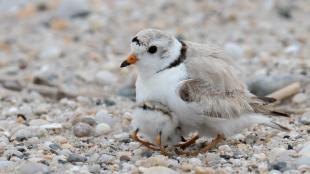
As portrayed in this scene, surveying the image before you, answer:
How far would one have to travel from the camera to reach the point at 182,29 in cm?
974

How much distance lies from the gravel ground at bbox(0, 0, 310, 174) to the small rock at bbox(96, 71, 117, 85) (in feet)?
0.04

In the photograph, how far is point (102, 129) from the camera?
5.86 meters

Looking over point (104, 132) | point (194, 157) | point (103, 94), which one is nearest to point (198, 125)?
point (194, 157)

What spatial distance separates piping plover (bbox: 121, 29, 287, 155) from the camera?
501 cm

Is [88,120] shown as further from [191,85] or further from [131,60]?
[191,85]

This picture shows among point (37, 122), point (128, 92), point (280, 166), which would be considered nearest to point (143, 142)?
point (280, 166)

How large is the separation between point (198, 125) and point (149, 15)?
529 cm

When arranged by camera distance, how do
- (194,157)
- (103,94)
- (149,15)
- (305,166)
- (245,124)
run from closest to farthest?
(305,166) < (194,157) < (245,124) < (103,94) < (149,15)

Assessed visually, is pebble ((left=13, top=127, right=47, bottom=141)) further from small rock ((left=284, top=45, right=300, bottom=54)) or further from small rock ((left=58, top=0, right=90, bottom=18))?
small rock ((left=58, top=0, right=90, bottom=18))

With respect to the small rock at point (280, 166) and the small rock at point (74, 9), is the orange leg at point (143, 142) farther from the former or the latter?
the small rock at point (74, 9)

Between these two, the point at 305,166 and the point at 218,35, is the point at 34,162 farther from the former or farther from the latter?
the point at 218,35

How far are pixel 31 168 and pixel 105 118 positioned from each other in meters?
1.58

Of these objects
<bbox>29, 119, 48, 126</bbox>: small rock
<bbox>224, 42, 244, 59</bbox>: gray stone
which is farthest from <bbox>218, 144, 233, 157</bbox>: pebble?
<bbox>224, 42, 244, 59</bbox>: gray stone

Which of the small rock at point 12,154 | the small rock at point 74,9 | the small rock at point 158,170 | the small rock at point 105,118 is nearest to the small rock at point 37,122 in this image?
the small rock at point 105,118
